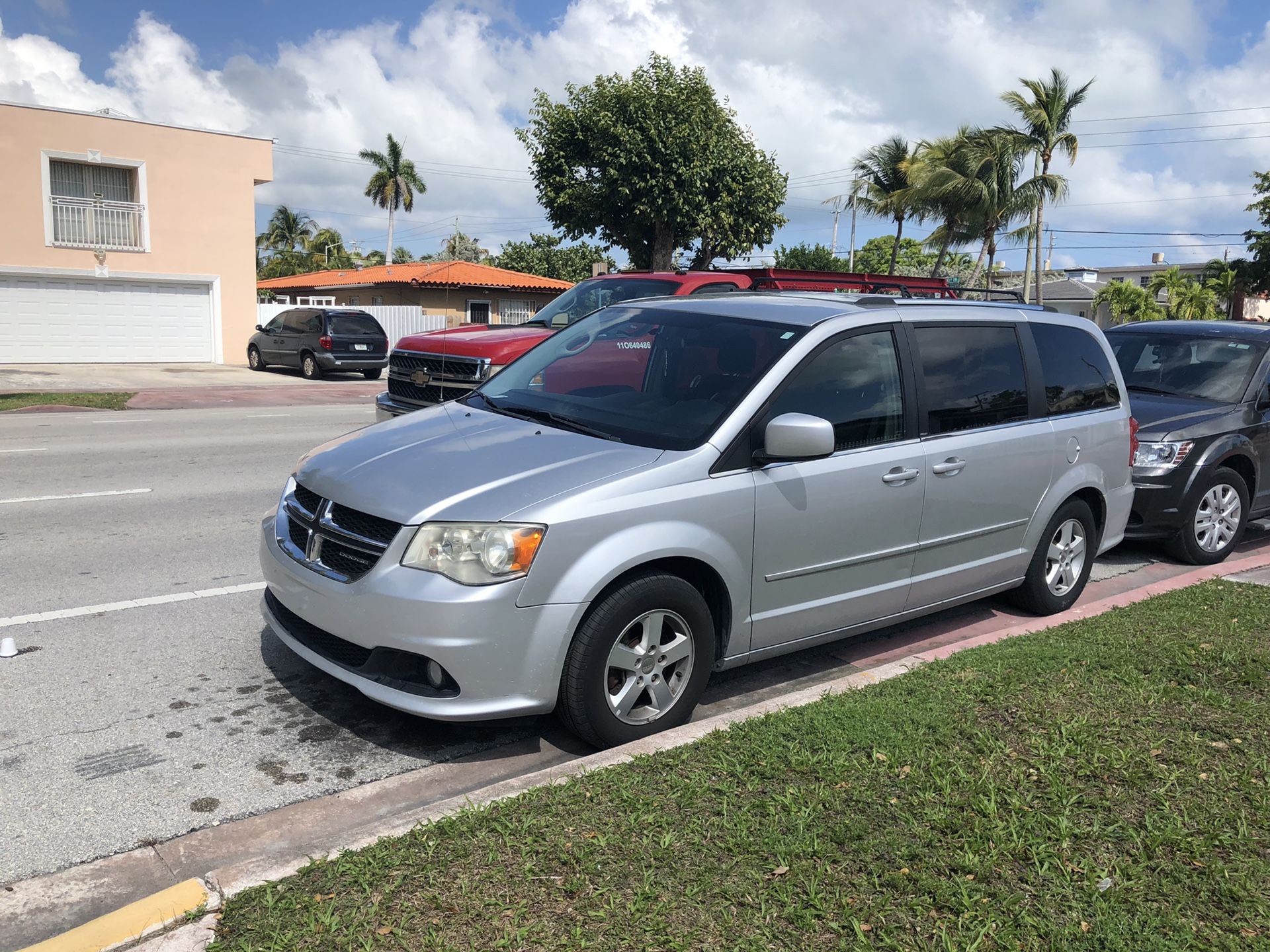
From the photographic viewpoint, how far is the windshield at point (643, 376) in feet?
14.9

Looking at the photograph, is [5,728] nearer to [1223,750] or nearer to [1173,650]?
[1223,750]

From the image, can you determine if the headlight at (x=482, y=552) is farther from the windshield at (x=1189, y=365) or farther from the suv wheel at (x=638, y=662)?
the windshield at (x=1189, y=365)

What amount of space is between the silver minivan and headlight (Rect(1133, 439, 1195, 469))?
1.78m

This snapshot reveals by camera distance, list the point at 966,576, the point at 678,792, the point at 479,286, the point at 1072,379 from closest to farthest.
Answer: the point at 678,792 → the point at 966,576 → the point at 1072,379 → the point at 479,286

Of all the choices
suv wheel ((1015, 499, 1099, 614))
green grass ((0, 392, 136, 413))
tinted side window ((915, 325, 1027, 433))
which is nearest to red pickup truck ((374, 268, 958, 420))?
suv wheel ((1015, 499, 1099, 614))

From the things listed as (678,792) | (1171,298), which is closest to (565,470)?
(678,792)

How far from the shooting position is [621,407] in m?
4.77

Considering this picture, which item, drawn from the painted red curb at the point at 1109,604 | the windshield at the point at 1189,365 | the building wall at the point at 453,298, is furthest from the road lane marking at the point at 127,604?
the building wall at the point at 453,298

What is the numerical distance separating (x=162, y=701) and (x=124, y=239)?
24614 millimetres

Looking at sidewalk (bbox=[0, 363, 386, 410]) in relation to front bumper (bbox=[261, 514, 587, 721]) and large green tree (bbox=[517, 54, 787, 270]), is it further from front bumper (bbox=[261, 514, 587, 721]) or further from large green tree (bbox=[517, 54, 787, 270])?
front bumper (bbox=[261, 514, 587, 721])

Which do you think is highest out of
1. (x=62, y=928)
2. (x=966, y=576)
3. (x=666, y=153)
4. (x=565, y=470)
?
(x=666, y=153)

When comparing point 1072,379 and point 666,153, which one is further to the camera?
point 666,153

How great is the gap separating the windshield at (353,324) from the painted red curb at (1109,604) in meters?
20.3

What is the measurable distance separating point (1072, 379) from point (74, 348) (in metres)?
25.2
